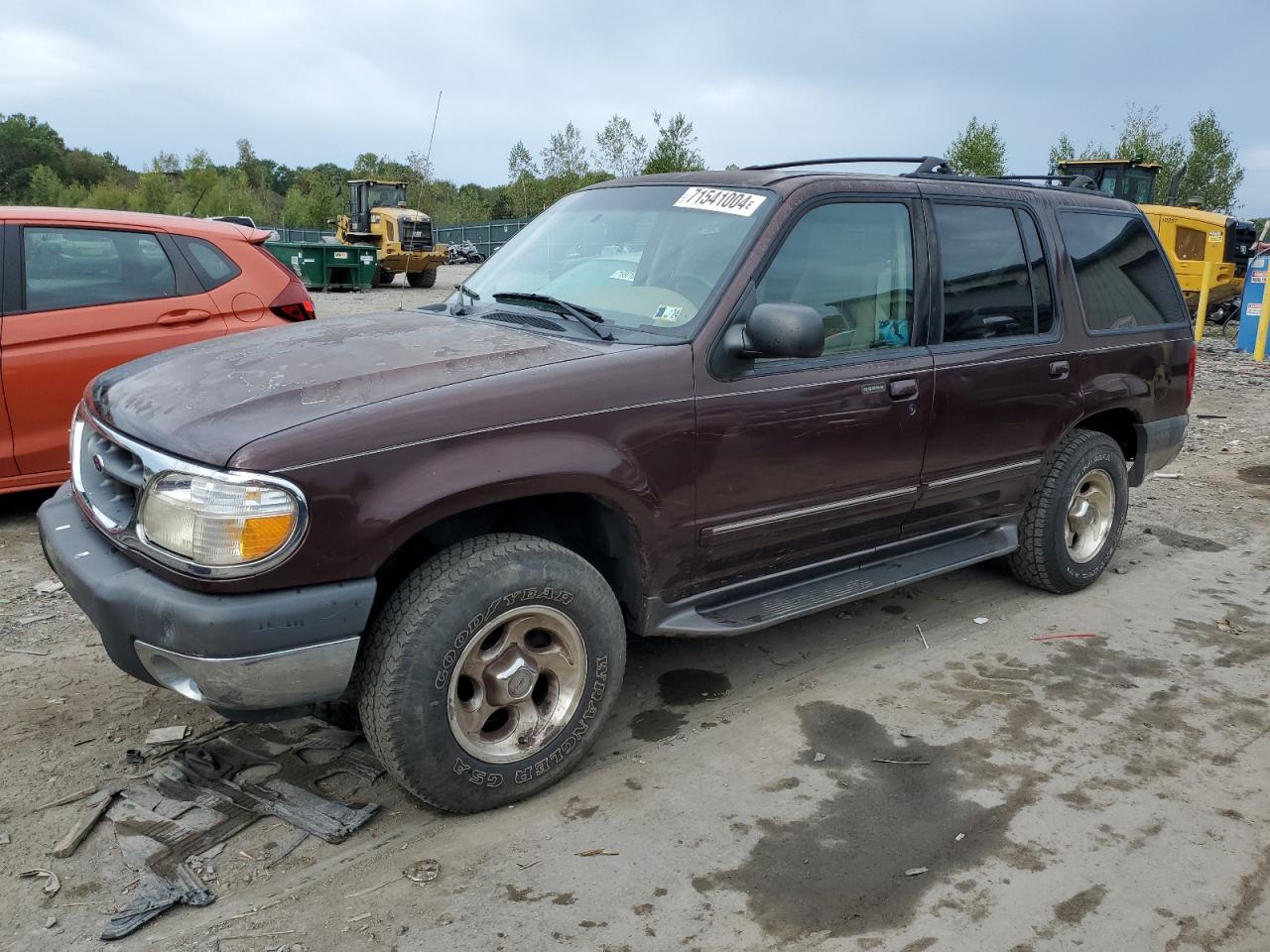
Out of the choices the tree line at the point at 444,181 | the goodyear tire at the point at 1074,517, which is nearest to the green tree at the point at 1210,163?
the tree line at the point at 444,181

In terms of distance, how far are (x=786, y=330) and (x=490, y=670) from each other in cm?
139

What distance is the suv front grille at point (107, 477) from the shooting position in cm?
281

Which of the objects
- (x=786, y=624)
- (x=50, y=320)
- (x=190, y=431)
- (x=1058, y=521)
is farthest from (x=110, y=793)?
(x=1058, y=521)

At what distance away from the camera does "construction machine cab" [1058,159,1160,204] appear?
18266mm

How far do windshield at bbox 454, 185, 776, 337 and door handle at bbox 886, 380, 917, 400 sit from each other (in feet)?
2.69

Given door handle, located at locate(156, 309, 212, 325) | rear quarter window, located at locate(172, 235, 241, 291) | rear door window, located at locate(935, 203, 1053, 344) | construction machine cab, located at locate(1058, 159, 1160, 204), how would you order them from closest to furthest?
rear door window, located at locate(935, 203, 1053, 344) < door handle, located at locate(156, 309, 212, 325) < rear quarter window, located at locate(172, 235, 241, 291) < construction machine cab, located at locate(1058, 159, 1160, 204)

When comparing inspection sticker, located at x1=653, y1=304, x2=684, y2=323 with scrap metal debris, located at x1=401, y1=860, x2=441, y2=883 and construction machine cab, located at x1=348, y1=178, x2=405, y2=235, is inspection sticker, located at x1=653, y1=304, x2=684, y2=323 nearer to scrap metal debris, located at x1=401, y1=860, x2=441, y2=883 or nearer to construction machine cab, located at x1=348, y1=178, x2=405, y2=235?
scrap metal debris, located at x1=401, y1=860, x2=441, y2=883

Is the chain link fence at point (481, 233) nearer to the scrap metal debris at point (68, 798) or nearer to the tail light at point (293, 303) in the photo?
the tail light at point (293, 303)

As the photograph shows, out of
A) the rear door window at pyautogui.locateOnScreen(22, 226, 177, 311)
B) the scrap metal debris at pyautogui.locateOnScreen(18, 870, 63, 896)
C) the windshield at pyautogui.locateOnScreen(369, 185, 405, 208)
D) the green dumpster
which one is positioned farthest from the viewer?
the windshield at pyautogui.locateOnScreen(369, 185, 405, 208)

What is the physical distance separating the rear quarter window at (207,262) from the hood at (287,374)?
253 centimetres

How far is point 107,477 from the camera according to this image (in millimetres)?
3037

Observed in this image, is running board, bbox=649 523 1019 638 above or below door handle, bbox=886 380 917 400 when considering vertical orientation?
below

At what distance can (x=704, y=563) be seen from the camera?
3.44m

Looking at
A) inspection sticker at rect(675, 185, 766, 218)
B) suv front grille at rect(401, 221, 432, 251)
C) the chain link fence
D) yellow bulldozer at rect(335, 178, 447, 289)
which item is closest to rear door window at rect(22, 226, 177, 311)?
inspection sticker at rect(675, 185, 766, 218)
